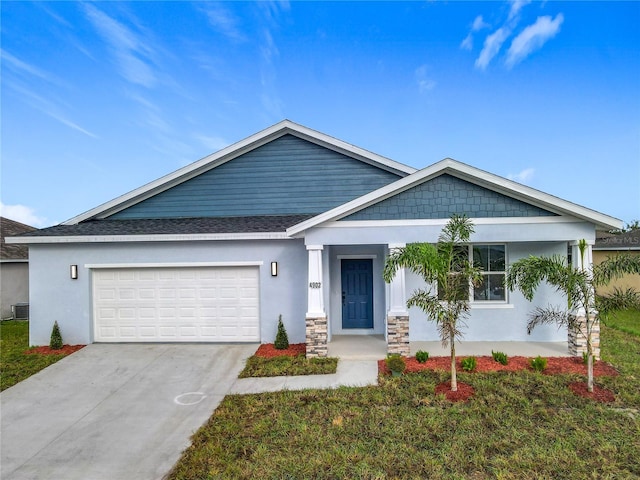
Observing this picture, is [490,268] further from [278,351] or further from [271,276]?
[278,351]

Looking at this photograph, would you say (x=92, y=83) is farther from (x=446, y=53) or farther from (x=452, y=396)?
(x=452, y=396)

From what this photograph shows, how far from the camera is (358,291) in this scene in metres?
10.3

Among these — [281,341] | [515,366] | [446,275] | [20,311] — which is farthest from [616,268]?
[20,311]

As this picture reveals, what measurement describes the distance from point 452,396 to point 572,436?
1.72 meters

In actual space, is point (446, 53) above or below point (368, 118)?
above

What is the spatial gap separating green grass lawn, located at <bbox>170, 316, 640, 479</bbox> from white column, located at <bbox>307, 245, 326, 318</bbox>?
223cm

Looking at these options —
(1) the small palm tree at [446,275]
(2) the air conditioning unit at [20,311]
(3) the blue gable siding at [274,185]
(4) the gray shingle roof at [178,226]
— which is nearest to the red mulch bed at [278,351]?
(4) the gray shingle roof at [178,226]

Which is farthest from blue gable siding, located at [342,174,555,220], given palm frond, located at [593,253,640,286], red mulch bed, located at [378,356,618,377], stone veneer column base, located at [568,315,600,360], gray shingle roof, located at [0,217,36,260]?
gray shingle roof, located at [0,217,36,260]

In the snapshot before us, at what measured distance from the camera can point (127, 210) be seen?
40.1 feet

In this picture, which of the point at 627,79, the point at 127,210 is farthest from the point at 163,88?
the point at 627,79

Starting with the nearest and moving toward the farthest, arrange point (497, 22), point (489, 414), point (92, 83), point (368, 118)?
point (489, 414) < point (92, 83) < point (497, 22) < point (368, 118)

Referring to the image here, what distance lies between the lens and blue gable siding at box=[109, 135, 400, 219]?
1170 centimetres

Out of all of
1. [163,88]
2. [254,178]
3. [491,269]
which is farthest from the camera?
[163,88]

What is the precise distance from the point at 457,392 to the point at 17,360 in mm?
10411
